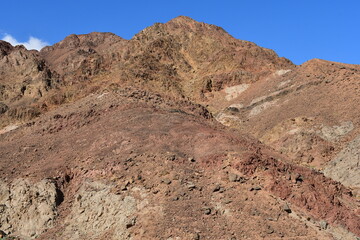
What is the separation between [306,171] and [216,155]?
3.68 meters

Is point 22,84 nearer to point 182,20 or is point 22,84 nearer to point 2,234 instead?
point 182,20

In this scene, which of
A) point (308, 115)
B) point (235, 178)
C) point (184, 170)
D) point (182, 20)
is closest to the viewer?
point (235, 178)

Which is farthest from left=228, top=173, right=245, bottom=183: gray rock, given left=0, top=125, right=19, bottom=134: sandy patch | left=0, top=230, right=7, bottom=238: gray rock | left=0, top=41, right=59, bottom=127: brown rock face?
left=0, top=41, right=59, bottom=127: brown rock face

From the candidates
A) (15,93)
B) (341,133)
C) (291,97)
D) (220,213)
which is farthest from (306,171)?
(15,93)

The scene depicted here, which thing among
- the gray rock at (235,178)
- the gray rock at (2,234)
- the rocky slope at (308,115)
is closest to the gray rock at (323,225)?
the gray rock at (235,178)

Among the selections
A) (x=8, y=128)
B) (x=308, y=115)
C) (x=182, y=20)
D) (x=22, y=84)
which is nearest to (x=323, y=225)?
(x=308, y=115)

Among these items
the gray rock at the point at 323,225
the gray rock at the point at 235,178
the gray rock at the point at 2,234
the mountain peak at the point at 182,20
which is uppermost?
the mountain peak at the point at 182,20

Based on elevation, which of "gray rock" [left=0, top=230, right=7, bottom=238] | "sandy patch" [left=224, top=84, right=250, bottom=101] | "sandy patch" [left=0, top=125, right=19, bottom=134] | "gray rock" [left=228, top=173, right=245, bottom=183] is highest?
"sandy patch" [left=224, top=84, right=250, bottom=101]

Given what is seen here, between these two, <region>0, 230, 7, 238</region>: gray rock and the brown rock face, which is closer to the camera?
<region>0, 230, 7, 238</region>: gray rock

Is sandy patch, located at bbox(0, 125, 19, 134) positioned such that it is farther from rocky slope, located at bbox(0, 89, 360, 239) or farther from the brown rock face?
rocky slope, located at bbox(0, 89, 360, 239)

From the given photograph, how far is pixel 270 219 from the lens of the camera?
11789mm

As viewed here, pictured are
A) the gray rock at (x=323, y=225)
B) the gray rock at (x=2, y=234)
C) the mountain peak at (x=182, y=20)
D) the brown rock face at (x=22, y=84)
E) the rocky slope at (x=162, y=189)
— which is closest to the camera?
the rocky slope at (x=162, y=189)

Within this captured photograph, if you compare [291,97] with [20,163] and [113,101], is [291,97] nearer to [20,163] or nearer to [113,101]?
[113,101]

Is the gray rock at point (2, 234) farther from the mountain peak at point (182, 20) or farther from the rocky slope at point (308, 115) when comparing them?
the mountain peak at point (182, 20)
